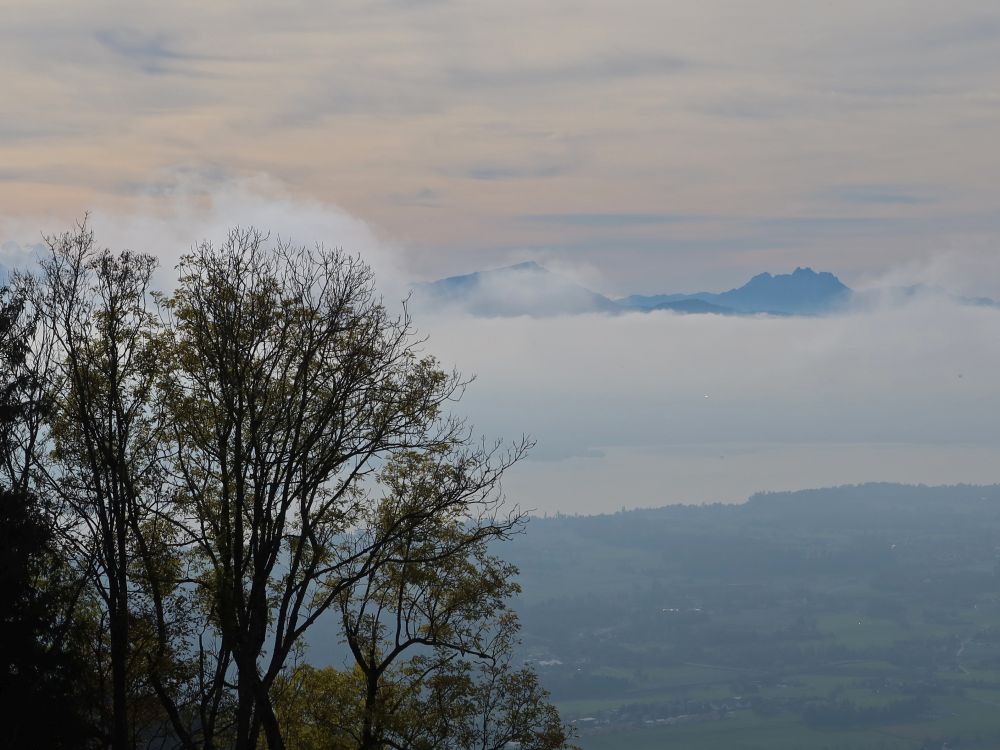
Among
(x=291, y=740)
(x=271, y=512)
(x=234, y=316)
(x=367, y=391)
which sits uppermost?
(x=234, y=316)

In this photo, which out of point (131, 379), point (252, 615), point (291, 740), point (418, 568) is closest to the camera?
point (252, 615)

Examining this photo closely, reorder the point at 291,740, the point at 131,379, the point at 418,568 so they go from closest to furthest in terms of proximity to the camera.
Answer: the point at 131,379
the point at 418,568
the point at 291,740

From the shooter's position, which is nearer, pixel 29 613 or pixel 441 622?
pixel 29 613

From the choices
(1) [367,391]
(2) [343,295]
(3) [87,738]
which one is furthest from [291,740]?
(2) [343,295]

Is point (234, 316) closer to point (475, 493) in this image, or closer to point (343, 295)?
point (343, 295)

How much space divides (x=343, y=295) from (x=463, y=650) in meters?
6.88

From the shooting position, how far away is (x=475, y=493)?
21.7 metres

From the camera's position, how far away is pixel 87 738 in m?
21.4

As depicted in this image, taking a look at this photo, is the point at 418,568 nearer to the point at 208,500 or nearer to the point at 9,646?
the point at 208,500

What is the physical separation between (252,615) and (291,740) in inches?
219

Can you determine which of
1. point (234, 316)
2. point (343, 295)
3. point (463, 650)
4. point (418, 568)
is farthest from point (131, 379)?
point (463, 650)

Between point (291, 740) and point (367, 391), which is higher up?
point (367, 391)

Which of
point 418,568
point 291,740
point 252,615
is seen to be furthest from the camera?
point 291,740

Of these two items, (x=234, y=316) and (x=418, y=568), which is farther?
(x=418, y=568)
